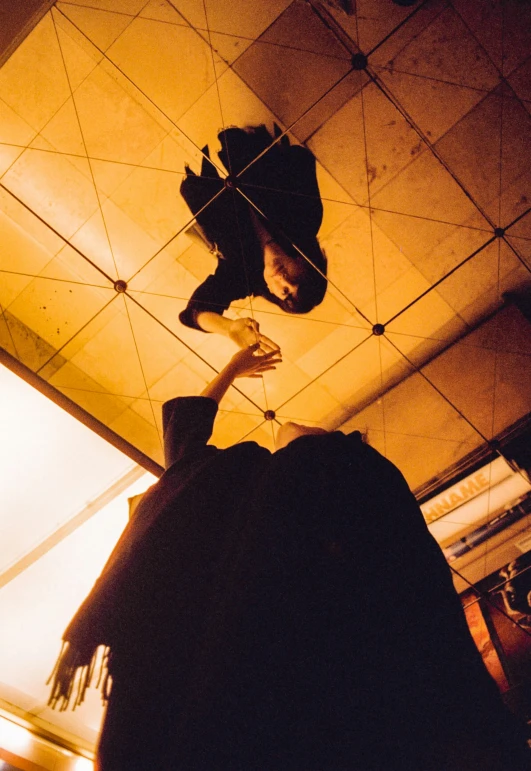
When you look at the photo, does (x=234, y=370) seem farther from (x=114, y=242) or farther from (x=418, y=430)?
(x=418, y=430)

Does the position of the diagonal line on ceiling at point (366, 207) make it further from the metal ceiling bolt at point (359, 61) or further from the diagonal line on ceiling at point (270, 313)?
the diagonal line on ceiling at point (270, 313)

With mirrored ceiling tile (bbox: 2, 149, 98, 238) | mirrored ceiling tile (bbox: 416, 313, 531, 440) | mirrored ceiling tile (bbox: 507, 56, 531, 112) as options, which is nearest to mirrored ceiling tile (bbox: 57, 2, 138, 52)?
mirrored ceiling tile (bbox: 2, 149, 98, 238)

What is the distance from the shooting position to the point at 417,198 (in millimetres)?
3330

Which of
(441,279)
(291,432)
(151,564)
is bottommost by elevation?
(151,564)

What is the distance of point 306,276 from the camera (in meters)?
3.49

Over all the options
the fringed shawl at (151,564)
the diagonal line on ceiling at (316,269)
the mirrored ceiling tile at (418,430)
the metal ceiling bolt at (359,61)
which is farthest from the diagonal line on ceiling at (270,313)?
the fringed shawl at (151,564)

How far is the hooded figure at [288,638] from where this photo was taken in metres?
0.70

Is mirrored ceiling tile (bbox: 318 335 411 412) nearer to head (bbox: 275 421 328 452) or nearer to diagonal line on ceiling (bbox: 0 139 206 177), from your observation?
diagonal line on ceiling (bbox: 0 139 206 177)

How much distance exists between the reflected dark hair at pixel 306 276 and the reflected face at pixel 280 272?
3 cm

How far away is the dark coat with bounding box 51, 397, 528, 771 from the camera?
27.7 inches

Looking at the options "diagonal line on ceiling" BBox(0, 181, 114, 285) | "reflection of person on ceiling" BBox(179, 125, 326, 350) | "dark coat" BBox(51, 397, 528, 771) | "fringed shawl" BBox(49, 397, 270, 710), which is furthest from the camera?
"diagonal line on ceiling" BBox(0, 181, 114, 285)

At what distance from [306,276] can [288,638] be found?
9.80 ft

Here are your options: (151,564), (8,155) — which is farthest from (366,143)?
(151,564)

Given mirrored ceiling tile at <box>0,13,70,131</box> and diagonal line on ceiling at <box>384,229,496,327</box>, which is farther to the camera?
diagonal line on ceiling at <box>384,229,496,327</box>
